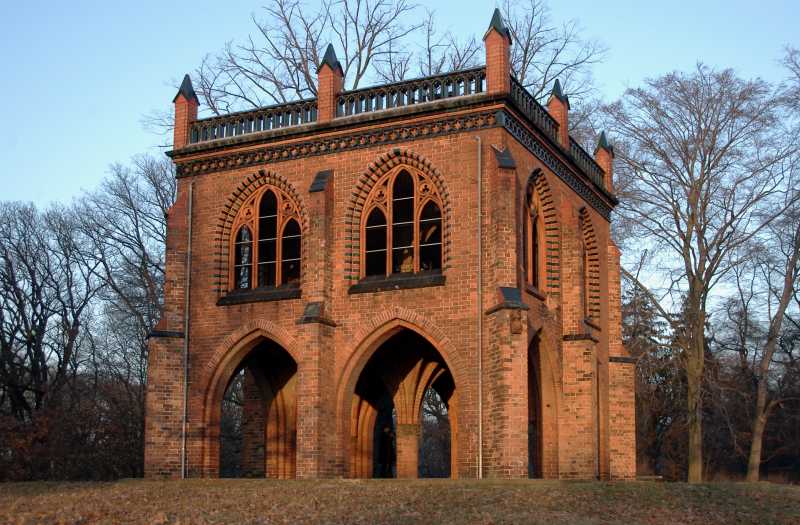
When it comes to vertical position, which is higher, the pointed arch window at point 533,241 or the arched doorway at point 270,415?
the pointed arch window at point 533,241

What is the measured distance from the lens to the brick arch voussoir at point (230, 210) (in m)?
26.9

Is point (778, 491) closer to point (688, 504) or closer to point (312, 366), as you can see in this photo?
point (688, 504)

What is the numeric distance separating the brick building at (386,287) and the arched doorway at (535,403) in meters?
0.06

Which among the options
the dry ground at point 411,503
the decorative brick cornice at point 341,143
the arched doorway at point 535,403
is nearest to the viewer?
the dry ground at point 411,503

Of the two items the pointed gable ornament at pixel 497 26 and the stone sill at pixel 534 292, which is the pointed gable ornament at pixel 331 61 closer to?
the pointed gable ornament at pixel 497 26

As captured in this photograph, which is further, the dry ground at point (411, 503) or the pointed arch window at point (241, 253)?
the pointed arch window at point (241, 253)

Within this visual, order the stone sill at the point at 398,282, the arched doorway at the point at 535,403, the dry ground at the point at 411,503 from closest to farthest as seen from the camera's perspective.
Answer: the dry ground at the point at 411,503 < the stone sill at the point at 398,282 < the arched doorway at the point at 535,403

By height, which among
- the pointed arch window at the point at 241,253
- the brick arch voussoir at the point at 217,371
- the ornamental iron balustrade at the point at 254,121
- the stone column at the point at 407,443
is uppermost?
the ornamental iron balustrade at the point at 254,121

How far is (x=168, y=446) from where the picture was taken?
2600 cm

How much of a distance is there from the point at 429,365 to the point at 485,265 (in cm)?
520

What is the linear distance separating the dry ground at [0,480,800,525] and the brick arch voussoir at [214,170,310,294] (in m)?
7.43

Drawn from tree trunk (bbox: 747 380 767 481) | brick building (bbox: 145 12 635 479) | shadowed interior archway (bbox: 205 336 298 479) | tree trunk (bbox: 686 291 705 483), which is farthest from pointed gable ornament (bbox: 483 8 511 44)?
tree trunk (bbox: 747 380 767 481)

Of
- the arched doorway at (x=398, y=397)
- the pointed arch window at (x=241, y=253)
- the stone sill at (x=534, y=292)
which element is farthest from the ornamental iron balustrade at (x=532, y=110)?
the pointed arch window at (x=241, y=253)

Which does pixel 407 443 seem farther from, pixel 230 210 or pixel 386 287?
pixel 230 210
